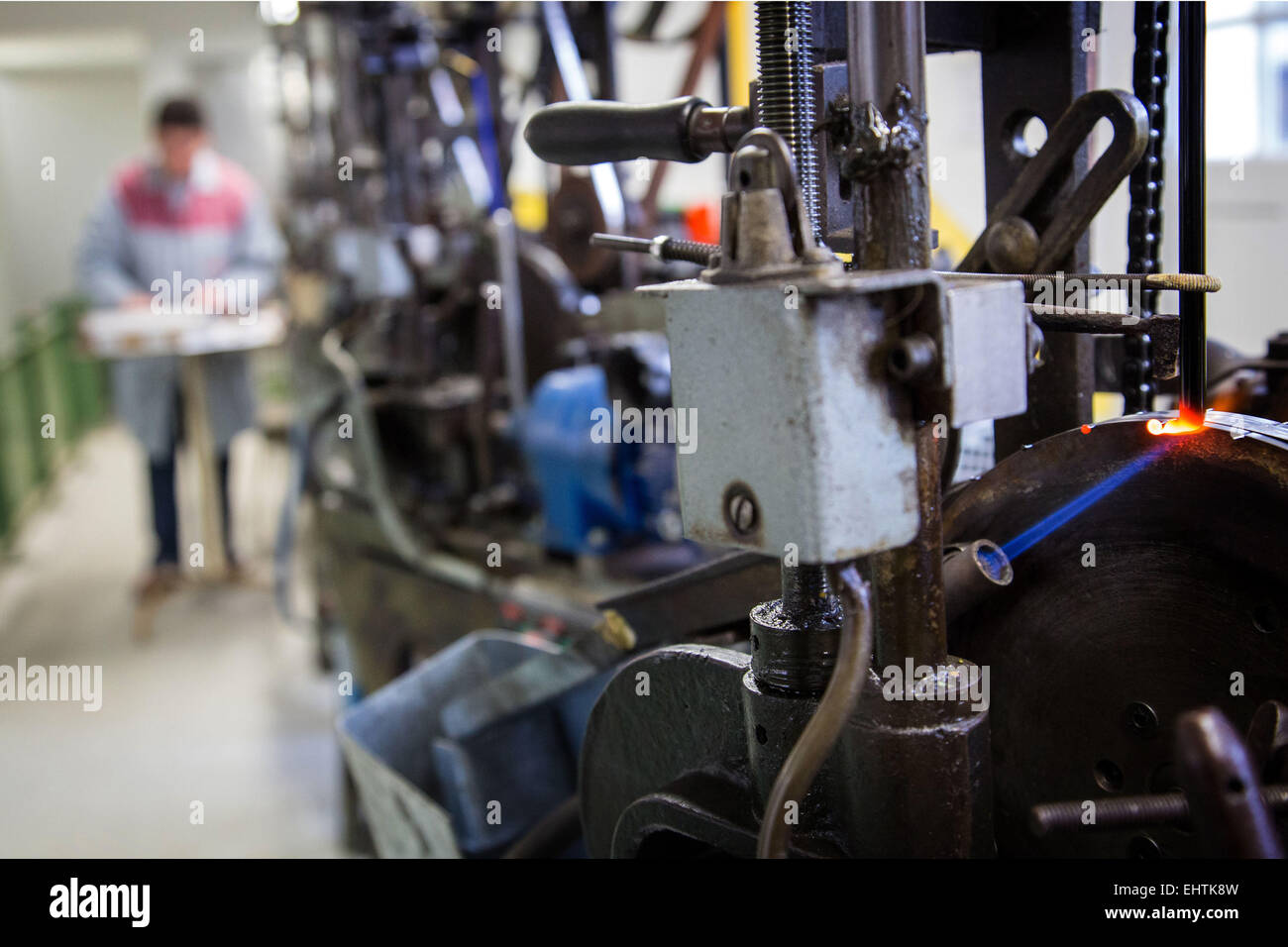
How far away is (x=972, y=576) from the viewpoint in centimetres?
87

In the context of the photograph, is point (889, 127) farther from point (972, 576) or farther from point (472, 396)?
point (472, 396)

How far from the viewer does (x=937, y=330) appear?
0.63 m

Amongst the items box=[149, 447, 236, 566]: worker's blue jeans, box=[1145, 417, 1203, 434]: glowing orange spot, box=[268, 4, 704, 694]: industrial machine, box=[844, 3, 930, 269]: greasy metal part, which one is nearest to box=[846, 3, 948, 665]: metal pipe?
box=[844, 3, 930, 269]: greasy metal part

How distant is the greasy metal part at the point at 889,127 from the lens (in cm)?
66

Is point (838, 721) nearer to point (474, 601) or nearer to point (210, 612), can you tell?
point (474, 601)

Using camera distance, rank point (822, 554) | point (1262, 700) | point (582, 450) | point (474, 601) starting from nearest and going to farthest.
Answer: point (822, 554), point (1262, 700), point (474, 601), point (582, 450)

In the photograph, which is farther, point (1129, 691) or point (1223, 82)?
point (1223, 82)

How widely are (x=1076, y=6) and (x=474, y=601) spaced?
1663 millimetres

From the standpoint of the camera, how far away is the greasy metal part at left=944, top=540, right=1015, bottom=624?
2.83 ft

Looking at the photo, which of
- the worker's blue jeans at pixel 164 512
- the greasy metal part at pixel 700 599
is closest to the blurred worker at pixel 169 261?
the worker's blue jeans at pixel 164 512

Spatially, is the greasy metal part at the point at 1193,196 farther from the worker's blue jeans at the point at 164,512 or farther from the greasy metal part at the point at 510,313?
the worker's blue jeans at the point at 164,512

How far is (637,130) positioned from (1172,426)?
17.2 inches

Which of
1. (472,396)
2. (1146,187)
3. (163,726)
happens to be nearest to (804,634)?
(1146,187)
